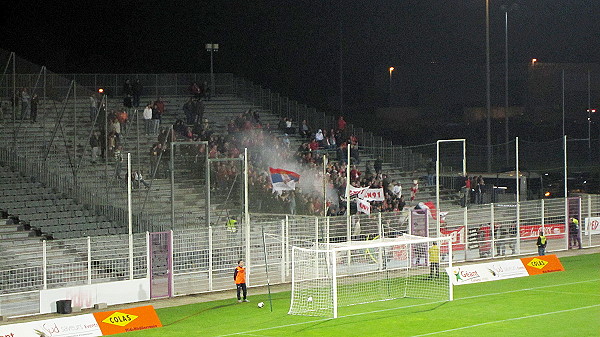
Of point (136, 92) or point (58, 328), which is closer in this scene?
point (58, 328)

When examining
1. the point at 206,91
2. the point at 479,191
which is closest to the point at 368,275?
the point at 479,191

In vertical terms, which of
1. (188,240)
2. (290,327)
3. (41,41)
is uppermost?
(41,41)

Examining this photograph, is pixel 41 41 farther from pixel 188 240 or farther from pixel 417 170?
pixel 188 240

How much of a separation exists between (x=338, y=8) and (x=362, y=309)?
1445 inches

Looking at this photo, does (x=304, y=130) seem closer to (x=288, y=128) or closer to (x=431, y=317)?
(x=288, y=128)

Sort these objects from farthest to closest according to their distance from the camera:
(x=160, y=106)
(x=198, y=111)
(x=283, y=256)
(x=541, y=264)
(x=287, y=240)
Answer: (x=198, y=111)
(x=160, y=106)
(x=541, y=264)
(x=283, y=256)
(x=287, y=240)

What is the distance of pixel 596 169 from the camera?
181 ft

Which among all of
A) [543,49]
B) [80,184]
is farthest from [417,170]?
[543,49]

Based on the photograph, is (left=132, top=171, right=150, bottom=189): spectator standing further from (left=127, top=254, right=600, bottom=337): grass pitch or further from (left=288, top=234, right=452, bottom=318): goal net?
(left=127, top=254, right=600, bottom=337): grass pitch

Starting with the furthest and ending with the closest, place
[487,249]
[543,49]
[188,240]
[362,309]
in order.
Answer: [543,49], [487,249], [188,240], [362,309]

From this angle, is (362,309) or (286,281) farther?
(286,281)

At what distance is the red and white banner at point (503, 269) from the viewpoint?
3131cm

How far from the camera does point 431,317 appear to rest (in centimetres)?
2531

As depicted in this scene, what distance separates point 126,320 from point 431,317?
25.6ft
